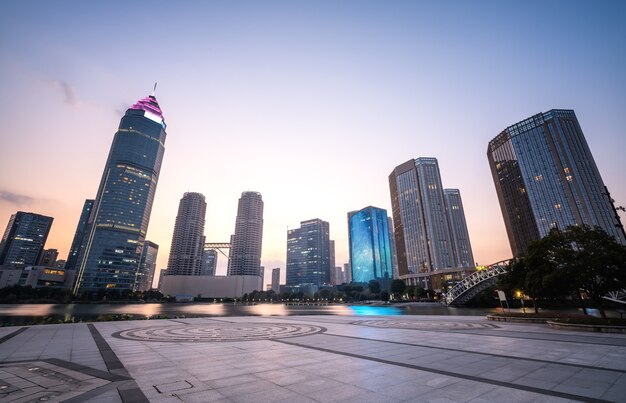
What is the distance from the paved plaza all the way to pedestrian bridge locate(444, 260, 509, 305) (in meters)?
74.6

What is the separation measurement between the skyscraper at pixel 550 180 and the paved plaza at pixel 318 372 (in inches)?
7403

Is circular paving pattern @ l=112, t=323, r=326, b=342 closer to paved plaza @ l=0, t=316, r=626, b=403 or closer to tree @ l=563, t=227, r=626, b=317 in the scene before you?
paved plaza @ l=0, t=316, r=626, b=403

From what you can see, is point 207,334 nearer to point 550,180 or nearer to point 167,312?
point 167,312

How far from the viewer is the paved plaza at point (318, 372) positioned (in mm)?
7105

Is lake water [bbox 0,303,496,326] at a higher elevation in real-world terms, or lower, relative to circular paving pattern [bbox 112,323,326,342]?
lower

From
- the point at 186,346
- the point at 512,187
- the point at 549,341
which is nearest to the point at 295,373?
the point at 186,346

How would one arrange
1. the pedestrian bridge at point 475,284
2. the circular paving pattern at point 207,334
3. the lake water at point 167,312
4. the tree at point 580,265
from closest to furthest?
1. the circular paving pattern at point 207,334
2. the tree at point 580,265
3. the lake water at point 167,312
4. the pedestrian bridge at point 475,284

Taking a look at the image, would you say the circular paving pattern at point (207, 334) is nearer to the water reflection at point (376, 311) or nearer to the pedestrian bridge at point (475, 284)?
the water reflection at point (376, 311)

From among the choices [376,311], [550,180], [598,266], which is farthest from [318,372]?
[550,180]

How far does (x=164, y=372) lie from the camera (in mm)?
9586

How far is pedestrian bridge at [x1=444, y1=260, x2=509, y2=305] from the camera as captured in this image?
260 ft

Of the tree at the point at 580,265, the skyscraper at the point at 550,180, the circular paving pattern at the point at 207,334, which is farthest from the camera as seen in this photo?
the skyscraper at the point at 550,180

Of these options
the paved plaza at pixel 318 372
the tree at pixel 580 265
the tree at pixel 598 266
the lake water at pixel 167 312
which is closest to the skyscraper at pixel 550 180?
the lake water at pixel 167 312

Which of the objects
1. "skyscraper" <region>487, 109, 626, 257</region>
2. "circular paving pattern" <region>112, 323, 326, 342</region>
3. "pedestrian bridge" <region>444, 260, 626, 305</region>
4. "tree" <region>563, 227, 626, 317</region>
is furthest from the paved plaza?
"skyscraper" <region>487, 109, 626, 257</region>
